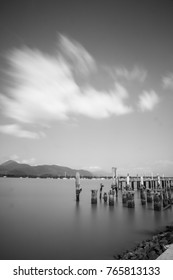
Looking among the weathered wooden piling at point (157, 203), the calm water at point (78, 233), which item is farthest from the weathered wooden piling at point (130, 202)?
the weathered wooden piling at point (157, 203)

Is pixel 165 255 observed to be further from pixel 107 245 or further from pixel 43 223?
pixel 43 223

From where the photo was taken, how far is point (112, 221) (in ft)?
55.2

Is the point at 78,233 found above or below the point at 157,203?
below

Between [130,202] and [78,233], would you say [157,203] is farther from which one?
[78,233]

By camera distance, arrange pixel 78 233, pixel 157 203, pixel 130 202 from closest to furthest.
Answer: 1. pixel 78 233
2. pixel 157 203
3. pixel 130 202

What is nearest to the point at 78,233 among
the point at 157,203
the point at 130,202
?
the point at 130,202

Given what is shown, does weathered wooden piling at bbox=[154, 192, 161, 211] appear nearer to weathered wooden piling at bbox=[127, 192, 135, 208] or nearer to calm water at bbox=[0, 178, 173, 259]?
calm water at bbox=[0, 178, 173, 259]

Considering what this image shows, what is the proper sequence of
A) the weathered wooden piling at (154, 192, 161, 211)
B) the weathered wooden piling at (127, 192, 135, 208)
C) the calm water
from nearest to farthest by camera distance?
the calm water
the weathered wooden piling at (154, 192, 161, 211)
the weathered wooden piling at (127, 192, 135, 208)

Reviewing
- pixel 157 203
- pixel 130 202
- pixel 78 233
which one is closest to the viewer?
pixel 78 233

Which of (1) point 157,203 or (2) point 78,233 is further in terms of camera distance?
(1) point 157,203

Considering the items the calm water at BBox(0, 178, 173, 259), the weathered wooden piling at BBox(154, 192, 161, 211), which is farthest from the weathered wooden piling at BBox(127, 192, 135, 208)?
the weathered wooden piling at BBox(154, 192, 161, 211)

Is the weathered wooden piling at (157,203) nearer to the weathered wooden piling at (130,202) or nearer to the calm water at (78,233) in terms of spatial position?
the calm water at (78,233)
